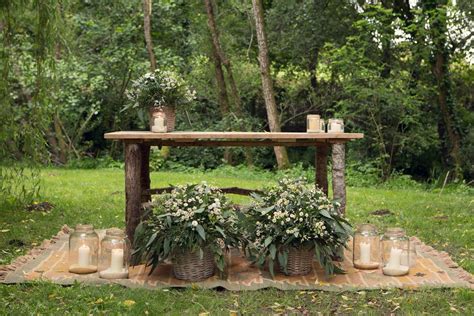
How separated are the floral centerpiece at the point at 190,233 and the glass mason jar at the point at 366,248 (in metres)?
0.93

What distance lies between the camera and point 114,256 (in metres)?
4.14

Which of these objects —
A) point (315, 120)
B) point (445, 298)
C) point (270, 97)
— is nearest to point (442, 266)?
point (445, 298)

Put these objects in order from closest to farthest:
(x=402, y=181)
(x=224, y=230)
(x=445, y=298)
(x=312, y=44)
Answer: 1. (x=445, y=298)
2. (x=224, y=230)
3. (x=402, y=181)
4. (x=312, y=44)

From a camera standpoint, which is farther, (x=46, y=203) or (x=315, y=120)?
(x=46, y=203)

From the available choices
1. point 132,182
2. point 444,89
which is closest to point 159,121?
point 132,182

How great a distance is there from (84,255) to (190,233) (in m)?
0.81

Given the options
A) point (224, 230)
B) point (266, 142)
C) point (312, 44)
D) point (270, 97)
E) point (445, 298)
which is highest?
point (312, 44)

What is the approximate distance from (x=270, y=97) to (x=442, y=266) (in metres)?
7.16

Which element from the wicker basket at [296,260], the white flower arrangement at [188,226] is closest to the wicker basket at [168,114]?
the white flower arrangement at [188,226]

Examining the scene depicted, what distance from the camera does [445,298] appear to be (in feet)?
12.3

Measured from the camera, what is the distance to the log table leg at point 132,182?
457 cm

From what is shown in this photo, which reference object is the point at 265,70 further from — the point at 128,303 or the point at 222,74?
the point at 128,303

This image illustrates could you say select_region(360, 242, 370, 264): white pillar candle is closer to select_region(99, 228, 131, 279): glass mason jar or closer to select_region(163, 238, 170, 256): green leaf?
select_region(163, 238, 170, 256): green leaf

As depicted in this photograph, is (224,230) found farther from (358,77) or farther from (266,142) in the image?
(358,77)
